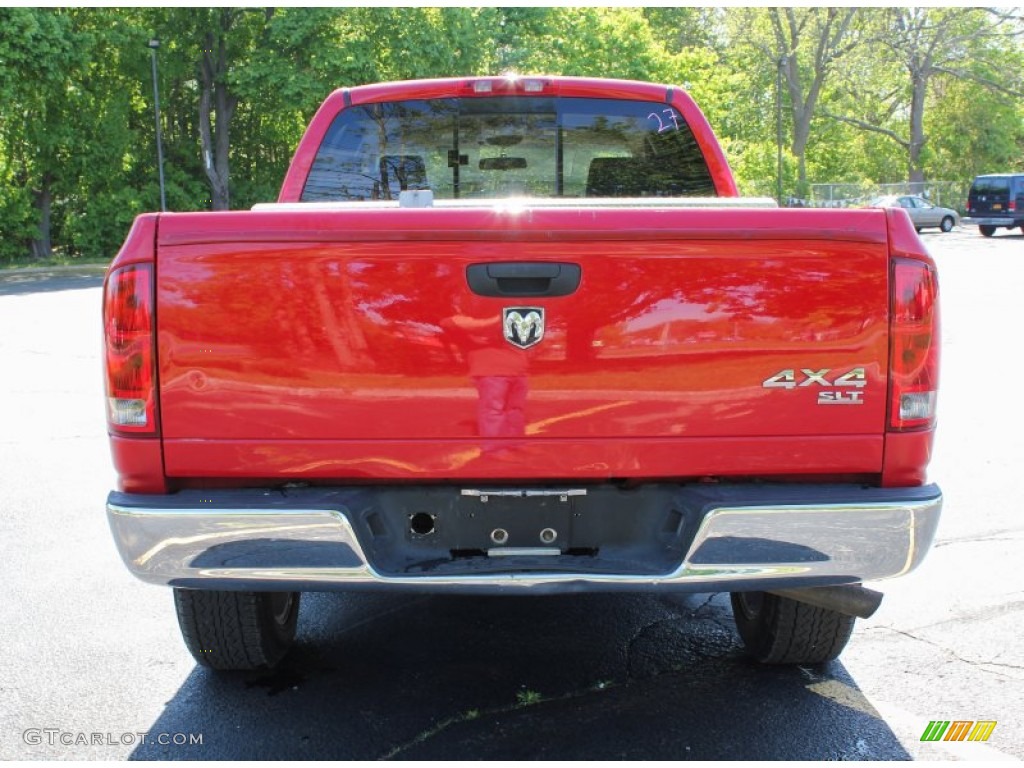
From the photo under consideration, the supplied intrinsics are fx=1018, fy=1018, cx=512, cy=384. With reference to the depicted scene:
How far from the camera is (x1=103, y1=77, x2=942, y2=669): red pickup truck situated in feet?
8.80

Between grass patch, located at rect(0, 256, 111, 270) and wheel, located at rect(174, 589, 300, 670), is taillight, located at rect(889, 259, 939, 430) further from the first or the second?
grass patch, located at rect(0, 256, 111, 270)

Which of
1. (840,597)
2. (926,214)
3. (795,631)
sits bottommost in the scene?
(926,214)

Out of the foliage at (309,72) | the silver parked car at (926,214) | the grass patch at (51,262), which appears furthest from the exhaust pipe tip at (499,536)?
the silver parked car at (926,214)

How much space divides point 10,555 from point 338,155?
102 inches

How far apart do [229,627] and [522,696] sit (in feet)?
3.35

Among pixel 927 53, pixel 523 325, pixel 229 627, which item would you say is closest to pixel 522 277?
pixel 523 325

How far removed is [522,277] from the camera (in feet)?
8.82

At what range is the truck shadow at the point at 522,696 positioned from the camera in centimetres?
311

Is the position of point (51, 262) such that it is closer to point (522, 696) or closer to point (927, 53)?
point (522, 696)

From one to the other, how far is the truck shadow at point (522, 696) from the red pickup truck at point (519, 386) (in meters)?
0.64

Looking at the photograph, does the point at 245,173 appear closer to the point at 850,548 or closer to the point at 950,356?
the point at 950,356

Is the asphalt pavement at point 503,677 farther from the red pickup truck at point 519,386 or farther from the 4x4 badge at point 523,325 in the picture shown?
the 4x4 badge at point 523,325

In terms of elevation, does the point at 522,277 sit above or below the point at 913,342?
above

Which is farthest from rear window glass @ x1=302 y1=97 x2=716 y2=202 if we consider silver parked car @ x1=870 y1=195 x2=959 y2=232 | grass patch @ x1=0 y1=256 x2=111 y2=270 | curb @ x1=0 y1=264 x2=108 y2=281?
silver parked car @ x1=870 y1=195 x2=959 y2=232
